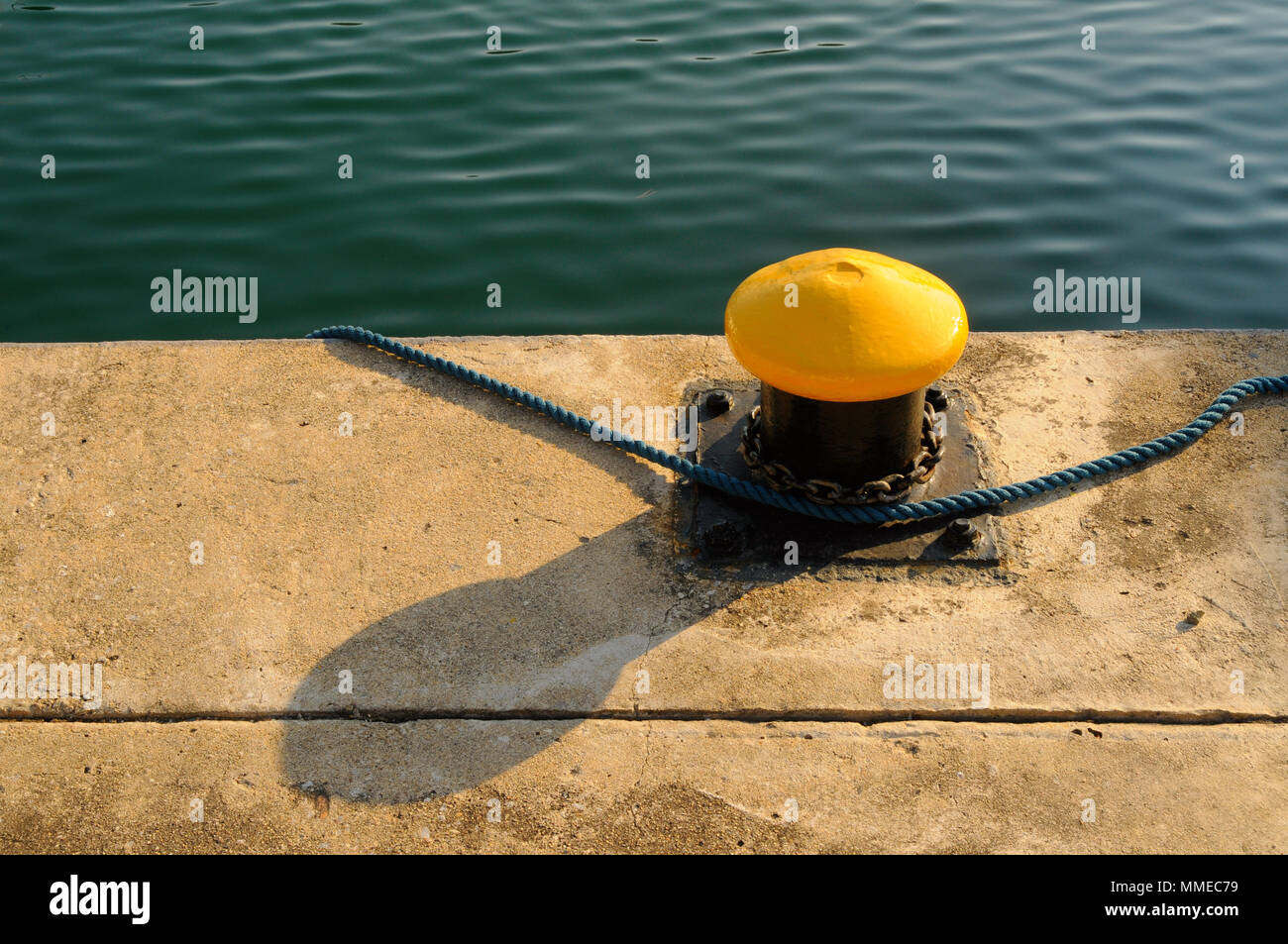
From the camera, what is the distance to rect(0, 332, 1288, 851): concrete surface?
8.69ft

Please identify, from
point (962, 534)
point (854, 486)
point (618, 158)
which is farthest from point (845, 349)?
point (618, 158)

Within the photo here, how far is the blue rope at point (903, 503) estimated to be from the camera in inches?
133

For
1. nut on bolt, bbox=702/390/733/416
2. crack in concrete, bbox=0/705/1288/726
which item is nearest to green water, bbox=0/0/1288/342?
nut on bolt, bbox=702/390/733/416

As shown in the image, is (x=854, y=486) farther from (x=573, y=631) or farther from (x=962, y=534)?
(x=573, y=631)

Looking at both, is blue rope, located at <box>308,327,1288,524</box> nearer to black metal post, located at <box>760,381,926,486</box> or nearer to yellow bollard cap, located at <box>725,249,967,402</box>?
black metal post, located at <box>760,381,926,486</box>

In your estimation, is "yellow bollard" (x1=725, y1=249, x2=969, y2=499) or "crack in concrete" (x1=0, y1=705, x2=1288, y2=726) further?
"yellow bollard" (x1=725, y1=249, x2=969, y2=499)

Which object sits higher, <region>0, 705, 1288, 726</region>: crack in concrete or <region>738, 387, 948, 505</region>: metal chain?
<region>738, 387, 948, 505</region>: metal chain

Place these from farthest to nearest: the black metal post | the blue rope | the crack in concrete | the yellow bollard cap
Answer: the blue rope, the black metal post, the yellow bollard cap, the crack in concrete

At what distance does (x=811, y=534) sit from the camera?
3414 millimetres

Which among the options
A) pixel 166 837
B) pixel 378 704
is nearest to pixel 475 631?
pixel 378 704

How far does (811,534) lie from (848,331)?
73 cm

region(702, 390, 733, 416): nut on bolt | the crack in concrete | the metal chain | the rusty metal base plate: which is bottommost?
the crack in concrete

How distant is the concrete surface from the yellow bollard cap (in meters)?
0.65

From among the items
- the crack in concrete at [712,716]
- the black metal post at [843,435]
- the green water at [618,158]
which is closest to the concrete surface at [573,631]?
the crack in concrete at [712,716]
